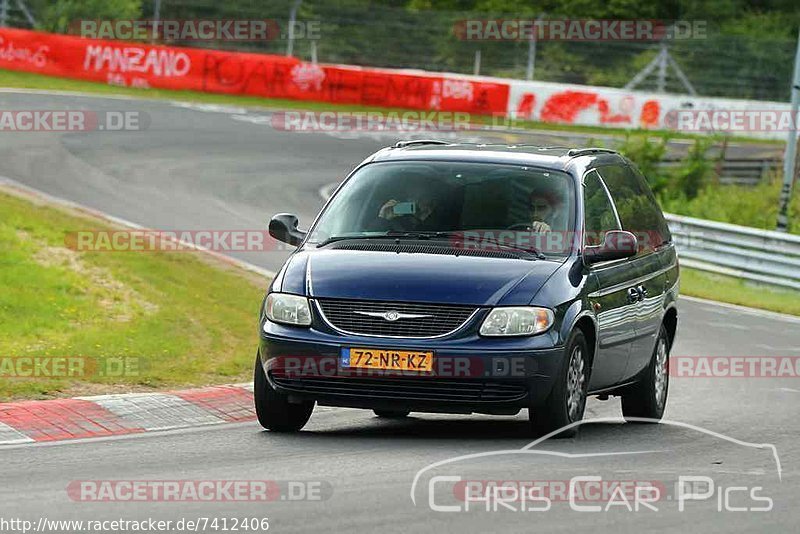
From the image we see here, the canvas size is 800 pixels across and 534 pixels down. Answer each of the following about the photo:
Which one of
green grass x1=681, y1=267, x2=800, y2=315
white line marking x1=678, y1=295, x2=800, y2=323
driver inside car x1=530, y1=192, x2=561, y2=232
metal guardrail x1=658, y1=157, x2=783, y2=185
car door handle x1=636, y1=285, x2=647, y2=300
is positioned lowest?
green grass x1=681, y1=267, x2=800, y2=315

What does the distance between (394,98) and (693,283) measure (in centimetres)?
2150

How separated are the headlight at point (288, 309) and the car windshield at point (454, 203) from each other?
0.83 metres

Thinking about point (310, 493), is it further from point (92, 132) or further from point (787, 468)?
point (92, 132)

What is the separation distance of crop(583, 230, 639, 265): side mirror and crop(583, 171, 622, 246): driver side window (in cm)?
12

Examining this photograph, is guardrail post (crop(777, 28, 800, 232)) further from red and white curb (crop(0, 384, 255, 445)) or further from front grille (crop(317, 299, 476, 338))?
front grille (crop(317, 299, 476, 338))

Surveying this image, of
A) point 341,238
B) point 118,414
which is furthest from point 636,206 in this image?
point 118,414

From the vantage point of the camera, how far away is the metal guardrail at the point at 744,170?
3719cm

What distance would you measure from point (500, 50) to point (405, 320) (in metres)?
38.2

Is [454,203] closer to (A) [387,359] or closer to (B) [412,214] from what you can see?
(B) [412,214]

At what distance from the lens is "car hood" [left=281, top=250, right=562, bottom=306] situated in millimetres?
9656

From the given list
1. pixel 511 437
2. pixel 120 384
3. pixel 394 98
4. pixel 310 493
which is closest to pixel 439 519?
pixel 310 493

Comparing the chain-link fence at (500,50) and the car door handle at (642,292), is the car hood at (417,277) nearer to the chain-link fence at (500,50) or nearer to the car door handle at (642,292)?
the car door handle at (642,292)

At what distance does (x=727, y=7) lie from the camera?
63.5m

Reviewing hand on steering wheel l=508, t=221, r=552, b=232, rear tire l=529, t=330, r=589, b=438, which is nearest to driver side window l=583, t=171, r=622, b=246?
hand on steering wheel l=508, t=221, r=552, b=232
